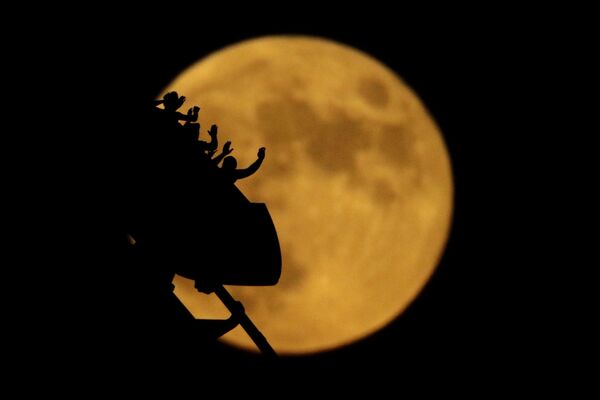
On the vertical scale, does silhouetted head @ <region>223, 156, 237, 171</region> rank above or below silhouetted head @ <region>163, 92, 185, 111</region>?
below

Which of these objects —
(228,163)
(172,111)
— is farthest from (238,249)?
(172,111)

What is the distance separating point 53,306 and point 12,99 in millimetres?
2391

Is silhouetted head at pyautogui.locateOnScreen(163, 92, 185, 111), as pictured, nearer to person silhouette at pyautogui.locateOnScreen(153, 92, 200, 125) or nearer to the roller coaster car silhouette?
person silhouette at pyautogui.locateOnScreen(153, 92, 200, 125)

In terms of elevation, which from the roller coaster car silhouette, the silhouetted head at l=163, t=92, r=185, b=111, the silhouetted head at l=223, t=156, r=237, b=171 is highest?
the silhouetted head at l=163, t=92, r=185, b=111

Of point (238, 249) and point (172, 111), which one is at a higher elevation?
point (172, 111)

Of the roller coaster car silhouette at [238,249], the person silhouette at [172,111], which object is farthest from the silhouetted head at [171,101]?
the roller coaster car silhouette at [238,249]

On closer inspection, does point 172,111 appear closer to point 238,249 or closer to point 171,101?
point 171,101

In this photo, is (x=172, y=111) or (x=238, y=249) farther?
(x=238, y=249)

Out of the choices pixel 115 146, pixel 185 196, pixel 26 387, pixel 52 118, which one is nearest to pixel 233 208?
pixel 185 196

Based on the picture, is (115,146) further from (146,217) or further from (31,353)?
(31,353)

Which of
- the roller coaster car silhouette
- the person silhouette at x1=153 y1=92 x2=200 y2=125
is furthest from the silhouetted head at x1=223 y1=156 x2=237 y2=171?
the person silhouette at x1=153 y1=92 x2=200 y2=125

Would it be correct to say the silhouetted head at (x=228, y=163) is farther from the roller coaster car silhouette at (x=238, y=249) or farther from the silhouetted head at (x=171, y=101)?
the silhouetted head at (x=171, y=101)

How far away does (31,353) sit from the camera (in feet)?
→ 25.8

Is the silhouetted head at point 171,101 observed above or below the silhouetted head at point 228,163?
above
